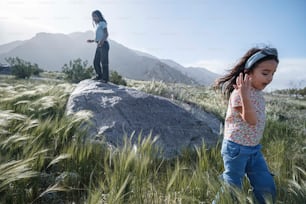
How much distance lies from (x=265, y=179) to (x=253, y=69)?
35.3 inches

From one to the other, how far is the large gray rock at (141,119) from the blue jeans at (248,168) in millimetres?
1756

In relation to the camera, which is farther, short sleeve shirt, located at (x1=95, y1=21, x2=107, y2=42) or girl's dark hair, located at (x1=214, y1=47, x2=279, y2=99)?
short sleeve shirt, located at (x1=95, y1=21, x2=107, y2=42)

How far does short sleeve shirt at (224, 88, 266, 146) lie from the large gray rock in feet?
5.82

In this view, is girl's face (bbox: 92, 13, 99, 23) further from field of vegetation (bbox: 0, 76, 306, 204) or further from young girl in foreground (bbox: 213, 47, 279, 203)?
young girl in foreground (bbox: 213, 47, 279, 203)

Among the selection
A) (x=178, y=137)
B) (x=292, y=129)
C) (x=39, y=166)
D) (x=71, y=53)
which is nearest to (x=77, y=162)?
(x=39, y=166)

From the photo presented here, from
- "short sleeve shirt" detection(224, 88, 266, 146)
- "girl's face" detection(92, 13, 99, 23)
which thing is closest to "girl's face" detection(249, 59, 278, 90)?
"short sleeve shirt" detection(224, 88, 266, 146)

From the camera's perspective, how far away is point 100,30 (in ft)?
24.8

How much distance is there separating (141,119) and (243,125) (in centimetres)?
263

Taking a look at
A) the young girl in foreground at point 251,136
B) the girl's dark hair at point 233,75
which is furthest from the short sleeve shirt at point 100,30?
the young girl in foreground at point 251,136

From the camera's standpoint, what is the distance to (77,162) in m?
2.73

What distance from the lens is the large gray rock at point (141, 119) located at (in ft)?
14.1

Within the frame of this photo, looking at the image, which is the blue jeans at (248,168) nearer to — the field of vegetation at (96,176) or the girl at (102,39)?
the field of vegetation at (96,176)

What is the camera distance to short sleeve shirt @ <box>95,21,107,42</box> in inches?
298

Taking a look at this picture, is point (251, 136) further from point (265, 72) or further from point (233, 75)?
point (233, 75)
